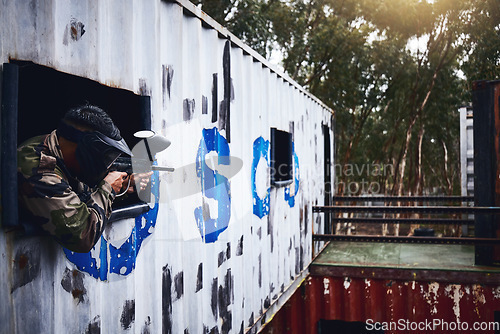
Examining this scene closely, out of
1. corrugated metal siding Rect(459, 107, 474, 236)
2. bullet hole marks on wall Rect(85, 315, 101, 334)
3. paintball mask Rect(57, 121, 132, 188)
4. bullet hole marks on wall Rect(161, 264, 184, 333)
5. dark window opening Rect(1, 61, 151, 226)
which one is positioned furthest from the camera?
corrugated metal siding Rect(459, 107, 474, 236)

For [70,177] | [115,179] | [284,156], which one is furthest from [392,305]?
[70,177]

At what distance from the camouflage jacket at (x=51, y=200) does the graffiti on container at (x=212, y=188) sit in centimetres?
146

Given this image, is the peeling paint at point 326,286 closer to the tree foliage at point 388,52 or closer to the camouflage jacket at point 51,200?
the camouflage jacket at point 51,200

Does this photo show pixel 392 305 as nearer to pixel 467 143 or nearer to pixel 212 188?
pixel 212 188

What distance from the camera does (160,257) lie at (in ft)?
8.98

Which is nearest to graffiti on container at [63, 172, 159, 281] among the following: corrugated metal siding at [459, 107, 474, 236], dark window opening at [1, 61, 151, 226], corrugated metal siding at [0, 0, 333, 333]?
corrugated metal siding at [0, 0, 333, 333]

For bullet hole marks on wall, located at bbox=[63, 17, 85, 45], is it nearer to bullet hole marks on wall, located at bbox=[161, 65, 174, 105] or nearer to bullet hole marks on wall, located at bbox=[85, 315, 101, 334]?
bullet hole marks on wall, located at bbox=[161, 65, 174, 105]

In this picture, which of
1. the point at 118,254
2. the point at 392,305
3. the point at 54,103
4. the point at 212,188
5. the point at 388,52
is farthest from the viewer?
the point at 388,52

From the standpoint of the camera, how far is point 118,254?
2.35 m

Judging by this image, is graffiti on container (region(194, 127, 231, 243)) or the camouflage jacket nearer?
the camouflage jacket

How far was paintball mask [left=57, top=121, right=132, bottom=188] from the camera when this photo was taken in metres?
1.80

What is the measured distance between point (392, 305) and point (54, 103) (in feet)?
17.0

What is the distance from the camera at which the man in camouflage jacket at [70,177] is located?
170 cm

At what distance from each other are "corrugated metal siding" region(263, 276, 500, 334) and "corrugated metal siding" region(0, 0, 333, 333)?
1381 millimetres
